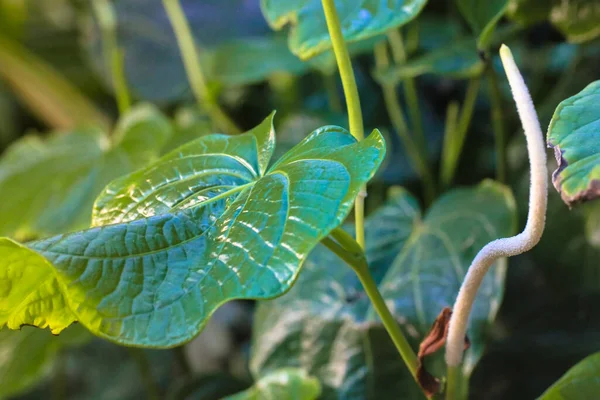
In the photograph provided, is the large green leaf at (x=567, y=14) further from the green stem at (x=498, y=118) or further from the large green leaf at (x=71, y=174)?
the large green leaf at (x=71, y=174)

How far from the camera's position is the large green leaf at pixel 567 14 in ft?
1.63

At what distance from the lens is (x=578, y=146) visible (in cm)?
27

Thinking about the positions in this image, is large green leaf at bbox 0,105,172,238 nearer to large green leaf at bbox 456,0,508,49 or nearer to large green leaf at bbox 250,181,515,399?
large green leaf at bbox 250,181,515,399

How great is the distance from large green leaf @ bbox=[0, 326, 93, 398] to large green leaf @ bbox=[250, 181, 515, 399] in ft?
1.00

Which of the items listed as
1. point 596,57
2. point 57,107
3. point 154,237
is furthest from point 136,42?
point 154,237

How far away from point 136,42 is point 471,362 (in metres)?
0.97

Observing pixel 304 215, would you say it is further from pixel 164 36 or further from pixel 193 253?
pixel 164 36

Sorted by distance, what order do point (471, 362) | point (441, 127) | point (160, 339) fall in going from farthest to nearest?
point (441, 127) → point (471, 362) → point (160, 339)

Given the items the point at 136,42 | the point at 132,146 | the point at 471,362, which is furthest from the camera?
the point at 136,42

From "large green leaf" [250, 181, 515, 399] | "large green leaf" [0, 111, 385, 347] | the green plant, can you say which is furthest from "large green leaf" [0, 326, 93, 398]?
"large green leaf" [0, 111, 385, 347]

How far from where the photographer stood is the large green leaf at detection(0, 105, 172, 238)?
646 mm

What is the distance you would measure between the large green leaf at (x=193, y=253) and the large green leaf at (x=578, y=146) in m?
0.09

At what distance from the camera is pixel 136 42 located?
45.2 inches

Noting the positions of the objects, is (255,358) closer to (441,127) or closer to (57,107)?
(441,127)
